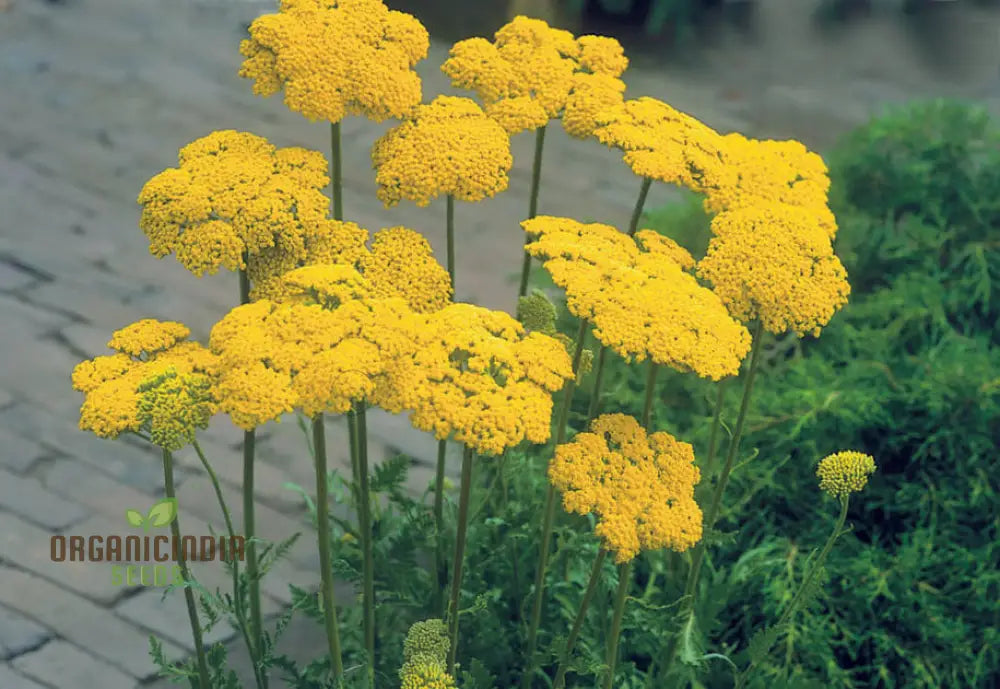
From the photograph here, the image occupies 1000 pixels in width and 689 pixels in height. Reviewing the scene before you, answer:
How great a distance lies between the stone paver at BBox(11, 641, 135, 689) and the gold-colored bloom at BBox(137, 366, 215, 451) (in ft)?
4.64

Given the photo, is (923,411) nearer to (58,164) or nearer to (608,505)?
(608,505)

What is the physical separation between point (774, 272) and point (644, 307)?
0.85 ft

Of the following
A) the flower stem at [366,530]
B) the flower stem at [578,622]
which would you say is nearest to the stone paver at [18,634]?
the flower stem at [366,530]

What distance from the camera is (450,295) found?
1729 millimetres

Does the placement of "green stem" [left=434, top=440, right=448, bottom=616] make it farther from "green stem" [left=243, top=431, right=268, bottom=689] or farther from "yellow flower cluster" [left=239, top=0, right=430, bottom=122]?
"yellow flower cluster" [left=239, top=0, right=430, bottom=122]

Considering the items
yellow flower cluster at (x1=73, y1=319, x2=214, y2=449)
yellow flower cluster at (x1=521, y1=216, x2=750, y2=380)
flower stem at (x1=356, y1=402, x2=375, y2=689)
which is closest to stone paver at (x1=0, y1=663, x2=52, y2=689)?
flower stem at (x1=356, y1=402, x2=375, y2=689)

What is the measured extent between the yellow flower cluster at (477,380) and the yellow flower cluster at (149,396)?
28 cm

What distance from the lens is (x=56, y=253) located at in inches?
163

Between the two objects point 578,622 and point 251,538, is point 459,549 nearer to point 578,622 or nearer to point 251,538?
point 578,622

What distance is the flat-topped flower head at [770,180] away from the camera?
1825mm

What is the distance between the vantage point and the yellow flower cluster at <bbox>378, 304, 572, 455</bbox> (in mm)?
1431

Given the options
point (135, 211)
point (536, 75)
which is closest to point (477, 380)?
point (536, 75)

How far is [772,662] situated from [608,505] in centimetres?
A: 124

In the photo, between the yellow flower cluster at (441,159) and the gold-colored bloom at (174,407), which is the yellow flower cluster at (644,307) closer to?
the yellow flower cluster at (441,159)
